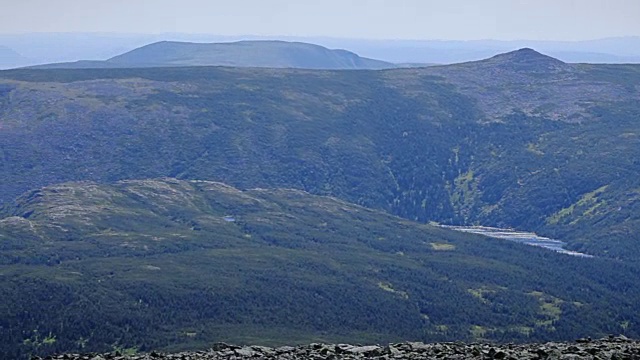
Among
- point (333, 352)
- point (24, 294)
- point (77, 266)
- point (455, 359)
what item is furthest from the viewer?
point (77, 266)

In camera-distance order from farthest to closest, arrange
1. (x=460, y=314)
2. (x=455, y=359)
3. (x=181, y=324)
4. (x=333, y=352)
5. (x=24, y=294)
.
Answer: (x=460, y=314) → (x=24, y=294) → (x=181, y=324) → (x=333, y=352) → (x=455, y=359)

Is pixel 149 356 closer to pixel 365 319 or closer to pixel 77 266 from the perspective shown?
pixel 365 319

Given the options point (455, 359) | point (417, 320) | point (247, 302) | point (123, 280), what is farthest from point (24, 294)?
point (455, 359)

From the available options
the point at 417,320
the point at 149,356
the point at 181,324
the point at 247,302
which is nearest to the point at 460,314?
the point at 417,320

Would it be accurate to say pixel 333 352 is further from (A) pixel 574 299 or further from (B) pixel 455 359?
(A) pixel 574 299

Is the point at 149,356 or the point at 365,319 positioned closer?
the point at 149,356

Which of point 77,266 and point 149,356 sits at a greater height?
point 149,356
